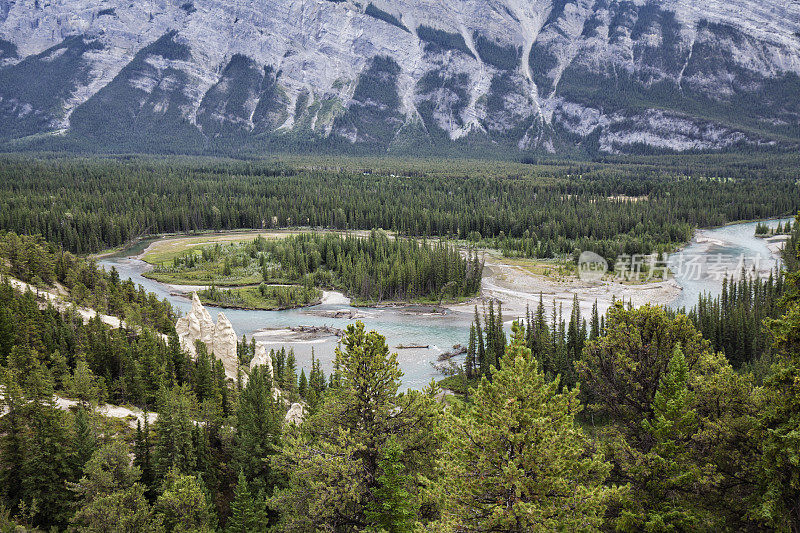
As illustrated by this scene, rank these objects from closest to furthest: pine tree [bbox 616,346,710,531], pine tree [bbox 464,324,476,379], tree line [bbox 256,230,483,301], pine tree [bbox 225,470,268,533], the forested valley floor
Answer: the forested valley floor, pine tree [bbox 616,346,710,531], pine tree [bbox 225,470,268,533], pine tree [bbox 464,324,476,379], tree line [bbox 256,230,483,301]

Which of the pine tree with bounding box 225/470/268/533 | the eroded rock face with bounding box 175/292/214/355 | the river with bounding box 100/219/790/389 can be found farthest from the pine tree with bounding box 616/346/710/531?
the eroded rock face with bounding box 175/292/214/355

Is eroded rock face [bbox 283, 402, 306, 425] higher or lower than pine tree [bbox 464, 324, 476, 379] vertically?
higher

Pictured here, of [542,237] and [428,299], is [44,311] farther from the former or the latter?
[542,237]

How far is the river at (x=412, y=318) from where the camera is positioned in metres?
86.3

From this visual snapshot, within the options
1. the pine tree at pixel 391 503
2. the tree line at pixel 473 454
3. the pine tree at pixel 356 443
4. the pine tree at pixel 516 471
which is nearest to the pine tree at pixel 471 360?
the tree line at pixel 473 454

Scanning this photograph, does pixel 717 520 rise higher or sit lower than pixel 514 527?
lower

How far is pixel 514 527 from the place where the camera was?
1855 centimetres

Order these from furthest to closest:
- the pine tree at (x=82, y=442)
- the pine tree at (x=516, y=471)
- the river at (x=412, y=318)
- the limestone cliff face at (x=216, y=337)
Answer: the river at (x=412, y=318), the limestone cliff face at (x=216, y=337), the pine tree at (x=82, y=442), the pine tree at (x=516, y=471)

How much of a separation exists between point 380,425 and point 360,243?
131m

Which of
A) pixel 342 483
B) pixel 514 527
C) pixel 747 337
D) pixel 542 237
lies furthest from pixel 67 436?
pixel 542 237

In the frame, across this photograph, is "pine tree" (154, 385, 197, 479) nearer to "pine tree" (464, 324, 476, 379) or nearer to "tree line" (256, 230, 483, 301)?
"pine tree" (464, 324, 476, 379)

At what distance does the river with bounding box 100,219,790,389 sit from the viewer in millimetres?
86312

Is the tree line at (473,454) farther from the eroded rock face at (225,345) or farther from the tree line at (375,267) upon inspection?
the tree line at (375,267)

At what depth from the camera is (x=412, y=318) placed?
111812mm
